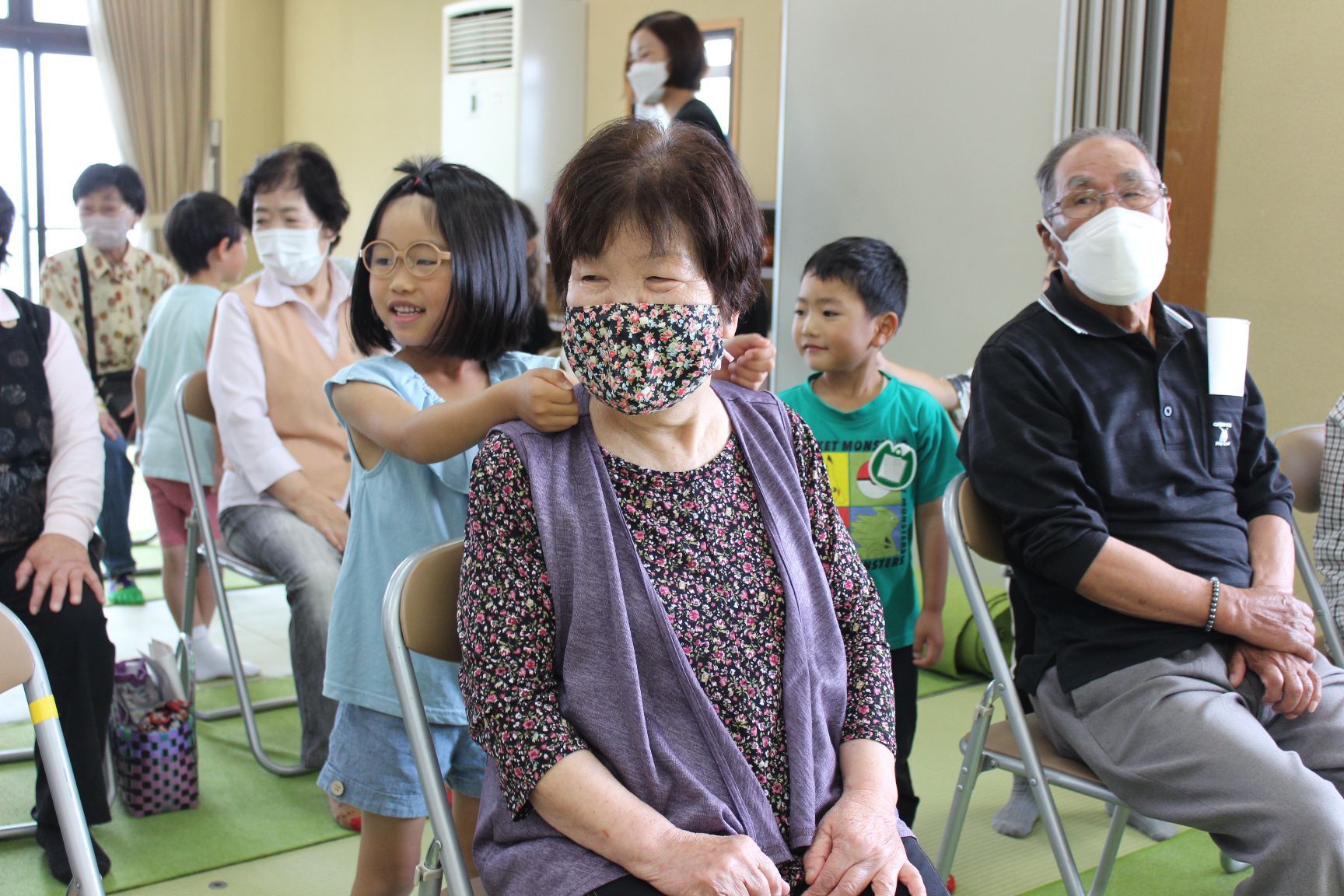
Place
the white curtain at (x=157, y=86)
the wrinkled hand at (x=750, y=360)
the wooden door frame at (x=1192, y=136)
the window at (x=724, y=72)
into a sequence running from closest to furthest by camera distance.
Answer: the wrinkled hand at (x=750, y=360)
the wooden door frame at (x=1192, y=136)
the window at (x=724, y=72)
the white curtain at (x=157, y=86)

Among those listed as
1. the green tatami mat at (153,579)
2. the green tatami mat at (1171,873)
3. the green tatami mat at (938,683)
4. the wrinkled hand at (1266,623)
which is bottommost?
the green tatami mat at (153,579)

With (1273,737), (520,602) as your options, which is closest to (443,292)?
(520,602)

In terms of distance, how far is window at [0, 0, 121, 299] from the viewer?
28.6 feet

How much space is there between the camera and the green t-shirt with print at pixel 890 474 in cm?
236

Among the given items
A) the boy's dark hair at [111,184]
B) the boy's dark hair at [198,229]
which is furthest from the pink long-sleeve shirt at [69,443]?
the boy's dark hair at [111,184]

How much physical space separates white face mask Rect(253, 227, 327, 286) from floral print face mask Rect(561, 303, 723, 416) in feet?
6.58

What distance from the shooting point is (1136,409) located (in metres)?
1.92

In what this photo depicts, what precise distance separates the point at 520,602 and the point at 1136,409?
1.14 meters

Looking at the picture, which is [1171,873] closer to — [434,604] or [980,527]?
[980,527]

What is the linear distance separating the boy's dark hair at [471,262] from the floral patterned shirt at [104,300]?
3321mm

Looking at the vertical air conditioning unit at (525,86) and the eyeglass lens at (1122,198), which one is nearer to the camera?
the eyeglass lens at (1122,198)

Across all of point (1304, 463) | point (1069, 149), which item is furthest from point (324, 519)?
point (1304, 463)

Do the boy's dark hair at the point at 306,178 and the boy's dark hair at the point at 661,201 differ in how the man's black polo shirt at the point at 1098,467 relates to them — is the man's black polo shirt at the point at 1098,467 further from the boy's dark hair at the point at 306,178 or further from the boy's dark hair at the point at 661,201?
the boy's dark hair at the point at 306,178

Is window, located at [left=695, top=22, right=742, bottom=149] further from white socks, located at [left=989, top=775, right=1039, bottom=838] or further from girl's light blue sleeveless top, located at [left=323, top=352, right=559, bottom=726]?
girl's light blue sleeveless top, located at [left=323, top=352, right=559, bottom=726]
